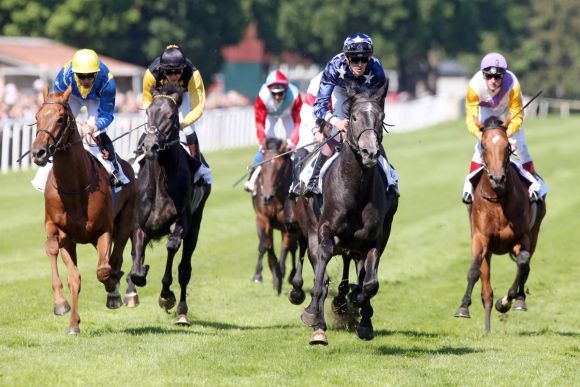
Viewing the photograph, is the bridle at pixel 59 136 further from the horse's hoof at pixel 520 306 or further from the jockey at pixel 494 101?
the horse's hoof at pixel 520 306

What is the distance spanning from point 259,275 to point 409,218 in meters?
8.88

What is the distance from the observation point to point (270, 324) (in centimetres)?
1294

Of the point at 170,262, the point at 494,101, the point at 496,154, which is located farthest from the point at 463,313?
the point at 170,262

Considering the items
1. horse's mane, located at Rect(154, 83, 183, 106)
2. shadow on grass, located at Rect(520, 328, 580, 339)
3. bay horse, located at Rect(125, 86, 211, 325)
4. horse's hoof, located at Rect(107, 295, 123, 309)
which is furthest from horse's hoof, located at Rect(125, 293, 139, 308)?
shadow on grass, located at Rect(520, 328, 580, 339)

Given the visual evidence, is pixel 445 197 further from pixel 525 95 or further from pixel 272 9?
pixel 525 95

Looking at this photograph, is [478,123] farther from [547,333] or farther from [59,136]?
[59,136]

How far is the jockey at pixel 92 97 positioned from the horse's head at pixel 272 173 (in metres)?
4.45

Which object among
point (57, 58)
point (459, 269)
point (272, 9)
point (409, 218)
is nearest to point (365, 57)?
point (459, 269)

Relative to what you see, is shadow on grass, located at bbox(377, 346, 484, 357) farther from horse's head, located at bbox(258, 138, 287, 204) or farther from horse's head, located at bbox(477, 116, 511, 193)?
horse's head, located at bbox(258, 138, 287, 204)

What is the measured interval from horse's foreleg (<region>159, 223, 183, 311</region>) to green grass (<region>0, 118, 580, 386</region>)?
26 centimetres

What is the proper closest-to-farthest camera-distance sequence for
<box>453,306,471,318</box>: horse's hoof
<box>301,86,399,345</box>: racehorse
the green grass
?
1. the green grass
2. <box>301,86,399,345</box>: racehorse
3. <box>453,306,471,318</box>: horse's hoof

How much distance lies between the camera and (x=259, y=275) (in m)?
16.8

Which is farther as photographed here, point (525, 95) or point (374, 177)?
point (525, 95)

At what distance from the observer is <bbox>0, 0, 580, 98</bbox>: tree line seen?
5334cm
